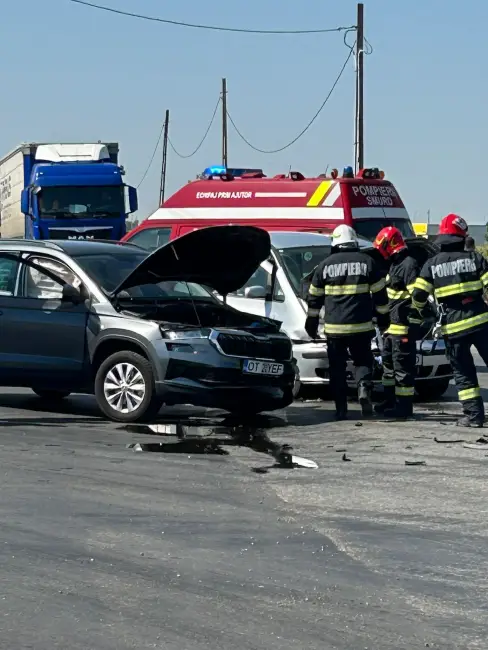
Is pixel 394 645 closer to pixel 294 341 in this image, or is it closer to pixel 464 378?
pixel 464 378

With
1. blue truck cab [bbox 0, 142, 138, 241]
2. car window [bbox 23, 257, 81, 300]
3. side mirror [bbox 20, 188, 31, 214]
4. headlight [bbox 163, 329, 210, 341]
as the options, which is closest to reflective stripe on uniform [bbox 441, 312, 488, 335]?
headlight [bbox 163, 329, 210, 341]

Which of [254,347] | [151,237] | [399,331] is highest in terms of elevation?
[151,237]

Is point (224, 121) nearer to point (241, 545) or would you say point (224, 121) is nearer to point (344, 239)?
point (344, 239)

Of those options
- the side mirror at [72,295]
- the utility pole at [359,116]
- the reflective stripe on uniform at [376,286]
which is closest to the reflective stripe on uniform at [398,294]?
the reflective stripe on uniform at [376,286]

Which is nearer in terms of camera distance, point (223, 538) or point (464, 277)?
point (223, 538)

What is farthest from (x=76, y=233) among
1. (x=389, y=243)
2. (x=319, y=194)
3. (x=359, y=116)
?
(x=389, y=243)

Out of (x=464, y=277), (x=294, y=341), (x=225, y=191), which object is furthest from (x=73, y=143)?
(x=464, y=277)

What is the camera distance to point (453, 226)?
11.4 metres

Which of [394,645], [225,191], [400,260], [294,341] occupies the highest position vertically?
[225,191]

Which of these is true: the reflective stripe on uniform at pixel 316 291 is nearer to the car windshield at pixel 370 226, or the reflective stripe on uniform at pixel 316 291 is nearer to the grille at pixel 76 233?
the car windshield at pixel 370 226

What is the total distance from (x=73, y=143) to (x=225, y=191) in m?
14.4

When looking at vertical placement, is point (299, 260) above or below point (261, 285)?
above

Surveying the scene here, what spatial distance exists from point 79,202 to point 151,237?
12.3 m

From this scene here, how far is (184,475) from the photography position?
345 inches
